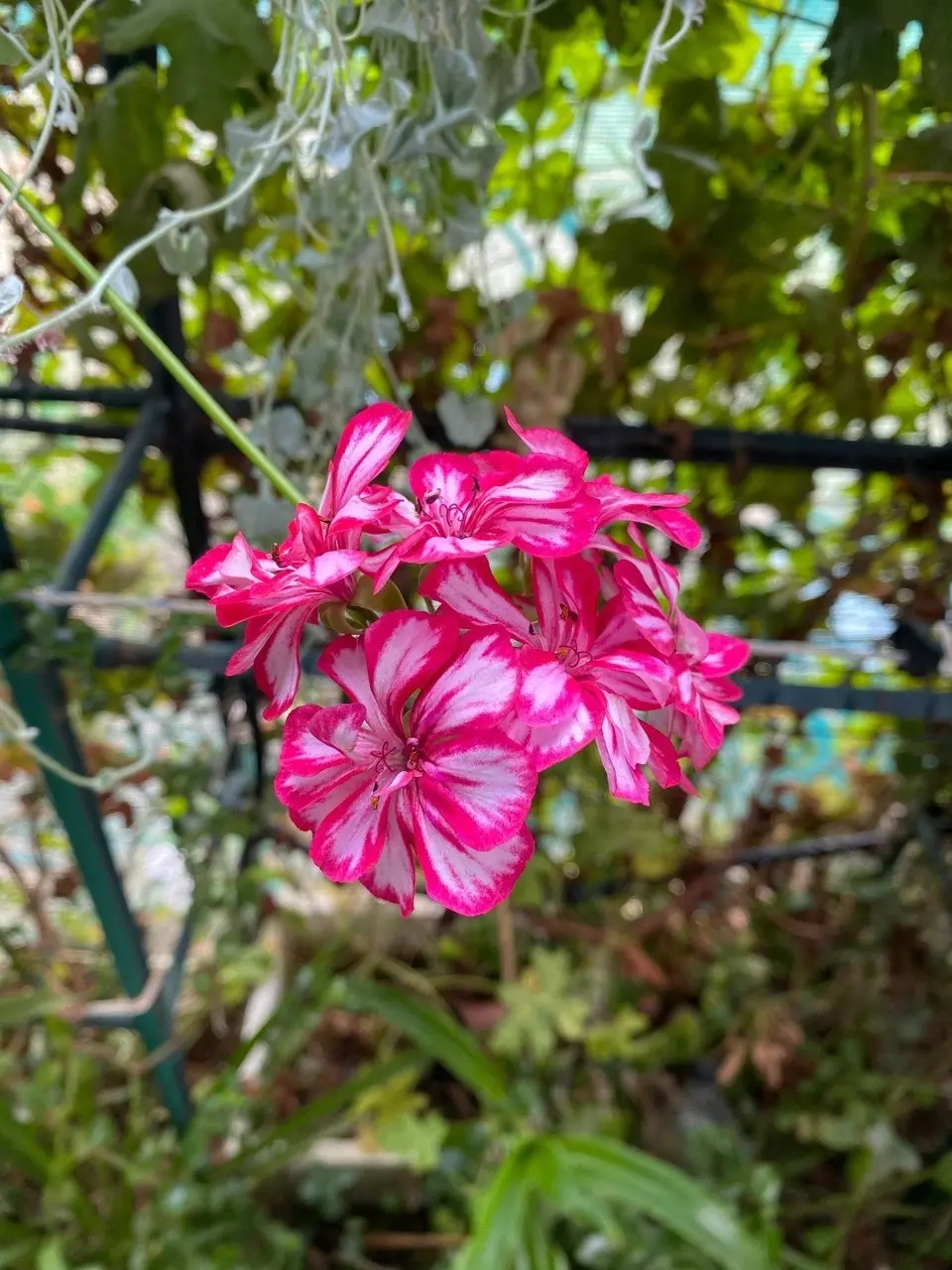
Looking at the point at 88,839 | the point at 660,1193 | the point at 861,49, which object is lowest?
the point at 660,1193

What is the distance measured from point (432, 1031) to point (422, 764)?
2.38 ft

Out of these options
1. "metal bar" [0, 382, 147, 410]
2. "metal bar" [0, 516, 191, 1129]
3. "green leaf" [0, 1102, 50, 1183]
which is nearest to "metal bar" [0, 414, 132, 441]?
"metal bar" [0, 382, 147, 410]

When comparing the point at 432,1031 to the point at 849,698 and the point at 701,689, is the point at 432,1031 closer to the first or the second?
the point at 849,698

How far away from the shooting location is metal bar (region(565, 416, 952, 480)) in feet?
2.35

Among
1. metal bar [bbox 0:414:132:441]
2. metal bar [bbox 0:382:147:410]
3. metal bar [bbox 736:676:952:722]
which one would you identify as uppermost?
metal bar [bbox 0:382:147:410]

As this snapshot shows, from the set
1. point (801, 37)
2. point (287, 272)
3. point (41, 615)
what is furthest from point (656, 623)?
point (801, 37)

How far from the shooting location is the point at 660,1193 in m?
0.71

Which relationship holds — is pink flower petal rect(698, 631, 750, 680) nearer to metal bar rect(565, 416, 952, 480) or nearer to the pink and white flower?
the pink and white flower

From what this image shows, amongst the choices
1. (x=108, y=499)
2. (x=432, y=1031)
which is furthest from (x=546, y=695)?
(x=432, y=1031)

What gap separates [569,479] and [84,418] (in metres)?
0.71

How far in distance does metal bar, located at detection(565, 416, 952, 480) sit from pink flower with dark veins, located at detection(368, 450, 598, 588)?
1.49 feet

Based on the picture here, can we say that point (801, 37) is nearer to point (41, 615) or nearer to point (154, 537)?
point (41, 615)

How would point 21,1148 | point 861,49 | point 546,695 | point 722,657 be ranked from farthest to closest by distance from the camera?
point 21,1148, point 861,49, point 722,657, point 546,695

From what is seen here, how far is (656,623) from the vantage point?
0.28m
